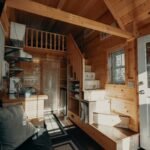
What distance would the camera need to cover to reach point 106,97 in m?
3.59

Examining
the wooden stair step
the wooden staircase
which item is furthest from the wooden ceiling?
the wooden stair step

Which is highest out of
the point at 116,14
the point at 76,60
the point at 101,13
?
the point at 101,13

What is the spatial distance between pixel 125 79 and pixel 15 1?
253 centimetres

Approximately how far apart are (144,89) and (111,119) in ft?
3.27

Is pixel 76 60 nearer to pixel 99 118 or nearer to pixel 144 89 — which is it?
pixel 99 118

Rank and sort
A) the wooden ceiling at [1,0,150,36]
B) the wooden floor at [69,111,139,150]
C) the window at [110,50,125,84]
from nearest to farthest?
the wooden floor at [69,111,139,150]
the wooden ceiling at [1,0,150,36]
the window at [110,50,125,84]

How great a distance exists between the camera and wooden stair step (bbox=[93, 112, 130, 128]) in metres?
2.89

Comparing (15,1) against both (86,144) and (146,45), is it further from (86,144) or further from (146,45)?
(86,144)

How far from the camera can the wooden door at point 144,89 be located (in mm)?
2486

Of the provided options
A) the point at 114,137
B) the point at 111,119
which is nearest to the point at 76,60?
the point at 111,119

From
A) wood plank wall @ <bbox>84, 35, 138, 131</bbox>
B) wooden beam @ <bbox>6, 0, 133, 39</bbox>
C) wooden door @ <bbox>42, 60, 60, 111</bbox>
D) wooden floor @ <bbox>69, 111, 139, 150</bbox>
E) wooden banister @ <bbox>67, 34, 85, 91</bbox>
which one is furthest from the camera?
wooden door @ <bbox>42, 60, 60, 111</bbox>

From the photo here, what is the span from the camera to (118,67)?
3.37 meters

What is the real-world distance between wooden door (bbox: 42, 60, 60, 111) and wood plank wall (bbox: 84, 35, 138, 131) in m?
1.70

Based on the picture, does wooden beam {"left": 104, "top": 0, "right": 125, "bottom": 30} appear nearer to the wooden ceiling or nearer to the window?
the wooden ceiling
